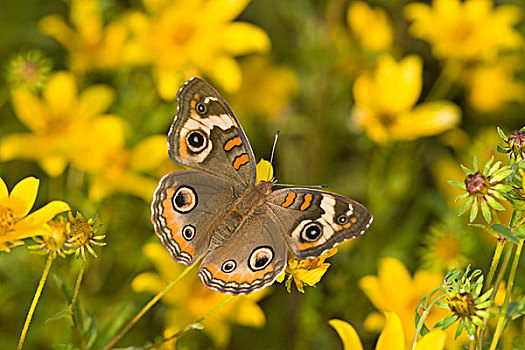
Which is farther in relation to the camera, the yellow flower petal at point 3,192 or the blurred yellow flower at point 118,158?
the blurred yellow flower at point 118,158

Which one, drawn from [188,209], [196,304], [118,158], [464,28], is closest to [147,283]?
[196,304]

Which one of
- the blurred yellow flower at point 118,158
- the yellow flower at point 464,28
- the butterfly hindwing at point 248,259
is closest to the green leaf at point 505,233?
the butterfly hindwing at point 248,259

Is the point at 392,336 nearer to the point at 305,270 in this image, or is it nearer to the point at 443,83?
the point at 305,270

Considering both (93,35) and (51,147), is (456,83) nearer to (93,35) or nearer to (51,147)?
(93,35)

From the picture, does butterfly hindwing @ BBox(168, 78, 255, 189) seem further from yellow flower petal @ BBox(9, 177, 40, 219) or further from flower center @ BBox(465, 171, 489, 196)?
flower center @ BBox(465, 171, 489, 196)

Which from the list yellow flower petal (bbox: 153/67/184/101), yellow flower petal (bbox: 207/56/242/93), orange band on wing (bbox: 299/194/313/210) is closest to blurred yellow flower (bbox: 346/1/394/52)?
yellow flower petal (bbox: 207/56/242/93)

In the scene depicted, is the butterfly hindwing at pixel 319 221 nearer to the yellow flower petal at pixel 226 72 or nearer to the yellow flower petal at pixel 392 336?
the yellow flower petal at pixel 392 336
